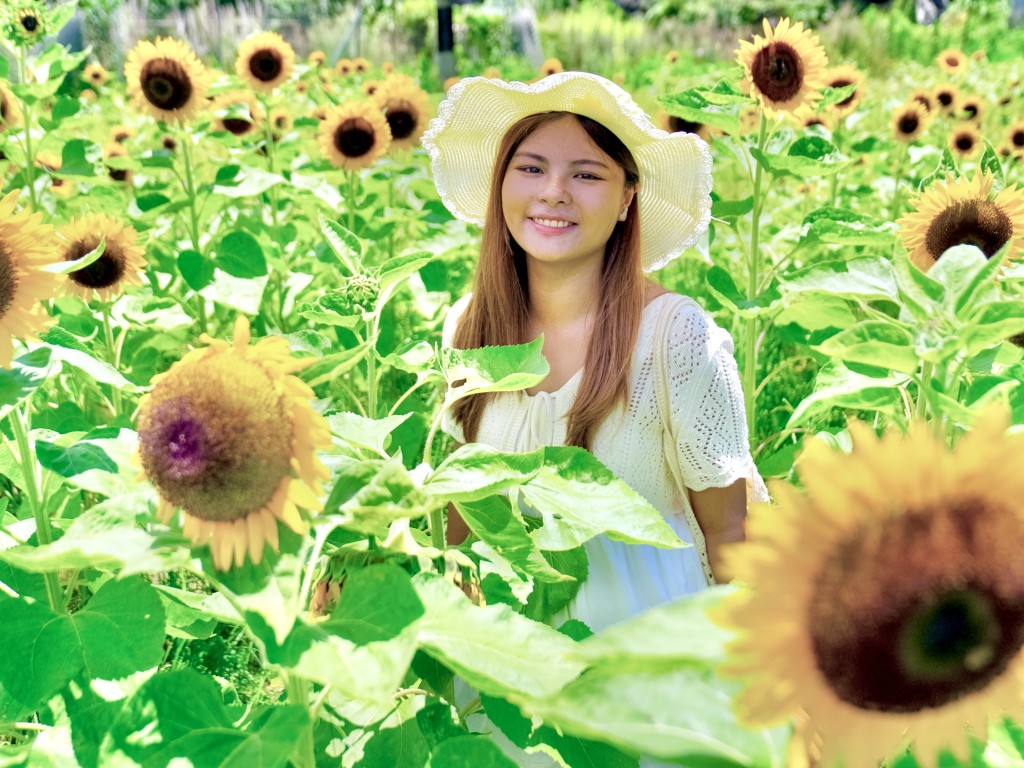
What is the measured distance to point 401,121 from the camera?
307cm

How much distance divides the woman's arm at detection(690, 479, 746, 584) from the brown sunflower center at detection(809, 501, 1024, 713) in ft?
3.48

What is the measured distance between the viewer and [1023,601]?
1.41 feet

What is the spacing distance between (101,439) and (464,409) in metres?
0.85

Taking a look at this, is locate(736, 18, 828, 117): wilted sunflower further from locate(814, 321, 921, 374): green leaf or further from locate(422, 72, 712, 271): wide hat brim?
Result: locate(814, 321, 921, 374): green leaf

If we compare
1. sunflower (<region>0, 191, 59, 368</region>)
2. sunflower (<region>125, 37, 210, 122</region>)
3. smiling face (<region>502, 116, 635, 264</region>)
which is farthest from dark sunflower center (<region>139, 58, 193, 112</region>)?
sunflower (<region>0, 191, 59, 368</region>)

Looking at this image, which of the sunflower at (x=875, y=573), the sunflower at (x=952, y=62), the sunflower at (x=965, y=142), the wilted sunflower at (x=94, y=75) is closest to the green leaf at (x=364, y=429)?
the sunflower at (x=875, y=573)

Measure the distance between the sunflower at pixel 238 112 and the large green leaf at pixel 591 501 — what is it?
2314mm

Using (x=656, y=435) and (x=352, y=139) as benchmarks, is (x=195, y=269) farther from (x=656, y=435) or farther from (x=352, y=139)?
(x=656, y=435)

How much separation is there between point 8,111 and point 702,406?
2.12 meters

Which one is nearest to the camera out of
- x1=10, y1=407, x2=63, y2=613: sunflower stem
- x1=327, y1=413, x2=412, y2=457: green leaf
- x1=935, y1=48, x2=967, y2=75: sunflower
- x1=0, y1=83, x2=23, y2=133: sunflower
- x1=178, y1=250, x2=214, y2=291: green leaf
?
x1=327, y1=413, x2=412, y2=457: green leaf

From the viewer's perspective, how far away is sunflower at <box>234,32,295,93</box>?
3070 millimetres

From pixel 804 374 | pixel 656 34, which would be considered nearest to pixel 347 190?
pixel 804 374

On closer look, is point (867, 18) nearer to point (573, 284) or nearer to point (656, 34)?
point (656, 34)

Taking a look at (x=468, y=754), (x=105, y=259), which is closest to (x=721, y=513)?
(x=468, y=754)
